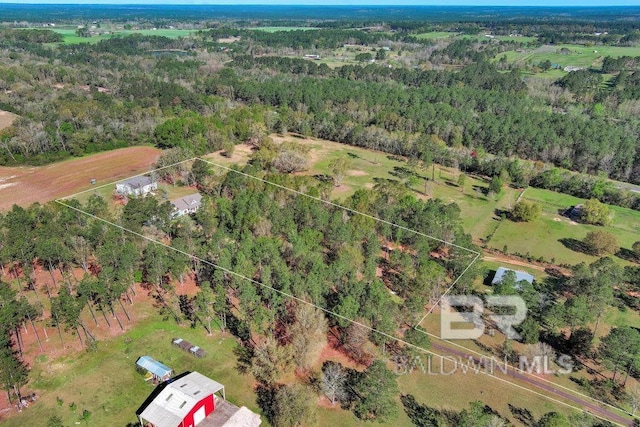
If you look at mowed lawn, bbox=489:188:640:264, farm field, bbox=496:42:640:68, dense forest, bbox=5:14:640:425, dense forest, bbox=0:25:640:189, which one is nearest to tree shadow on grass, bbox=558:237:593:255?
mowed lawn, bbox=489:188:640:264

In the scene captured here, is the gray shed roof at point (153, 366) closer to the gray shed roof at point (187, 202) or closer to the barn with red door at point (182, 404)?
the barn with red door at point (182, 404)

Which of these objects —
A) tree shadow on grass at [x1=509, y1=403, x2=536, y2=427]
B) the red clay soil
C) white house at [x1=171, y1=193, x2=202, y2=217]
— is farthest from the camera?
white house at [x1=171, y1=193, x2=202, y2=217]

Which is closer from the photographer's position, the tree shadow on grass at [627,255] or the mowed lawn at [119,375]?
the mowed lawn at [119,375]

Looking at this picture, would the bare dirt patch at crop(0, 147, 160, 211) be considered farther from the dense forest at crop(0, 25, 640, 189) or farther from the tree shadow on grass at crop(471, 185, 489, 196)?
the tree shadow on grass at crop(471, 185, 489, 196)

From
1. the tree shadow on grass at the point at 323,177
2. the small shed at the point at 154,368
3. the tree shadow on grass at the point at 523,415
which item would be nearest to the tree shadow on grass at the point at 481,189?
the tree shadow on grass at the point at 323,177

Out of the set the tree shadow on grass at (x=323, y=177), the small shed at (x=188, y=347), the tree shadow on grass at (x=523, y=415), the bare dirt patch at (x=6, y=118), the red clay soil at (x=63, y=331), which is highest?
the bare dirt patch at (x=6, y=118)

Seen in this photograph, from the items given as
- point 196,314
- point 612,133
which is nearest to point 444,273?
point 196,314

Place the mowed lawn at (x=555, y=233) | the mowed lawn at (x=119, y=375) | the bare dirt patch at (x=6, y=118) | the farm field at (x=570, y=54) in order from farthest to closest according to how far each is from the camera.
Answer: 1. the farm field at (x=570, y=54)
2. the bare dirt patch at (x=6, y=118)
3. the mowed lawn at (x=555, y=233)
4. the mowed lawn at (x=119, y=375)
